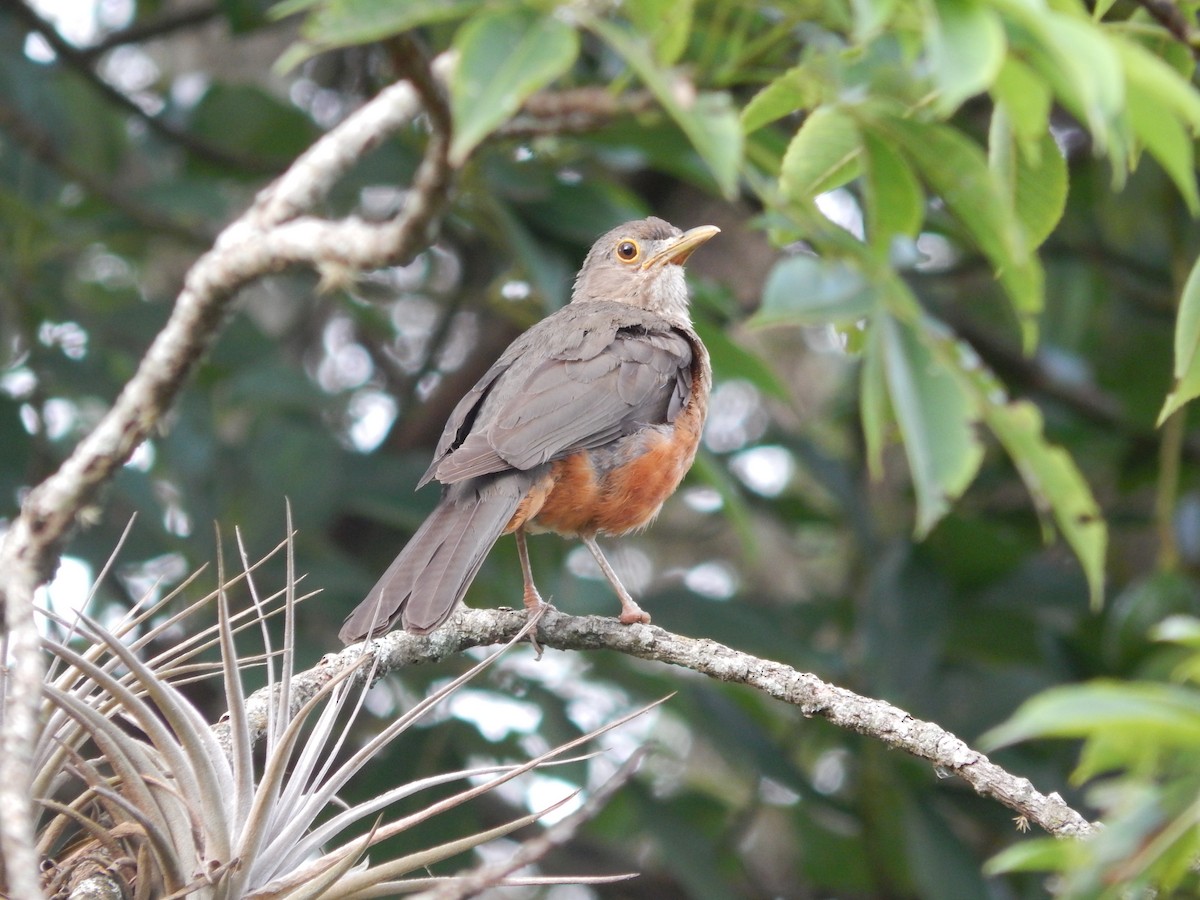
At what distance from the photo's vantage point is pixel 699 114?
7.43ft

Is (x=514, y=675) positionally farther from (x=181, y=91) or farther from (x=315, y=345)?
(x=181, y=91)

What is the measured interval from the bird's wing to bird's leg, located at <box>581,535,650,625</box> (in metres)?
0.47

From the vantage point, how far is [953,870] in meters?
5.78

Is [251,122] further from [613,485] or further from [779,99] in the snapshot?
[779,99]

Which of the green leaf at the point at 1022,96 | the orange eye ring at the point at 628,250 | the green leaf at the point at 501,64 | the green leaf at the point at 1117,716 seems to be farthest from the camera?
the orange eye ring at the point at 628,250

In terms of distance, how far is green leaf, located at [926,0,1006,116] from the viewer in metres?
1.78

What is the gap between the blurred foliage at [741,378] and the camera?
9.02 feet

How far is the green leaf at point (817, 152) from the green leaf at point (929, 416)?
0.42 metres

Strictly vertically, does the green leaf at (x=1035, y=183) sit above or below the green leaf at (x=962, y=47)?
below

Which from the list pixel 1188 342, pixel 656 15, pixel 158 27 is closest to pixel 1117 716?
pixel 1188 342

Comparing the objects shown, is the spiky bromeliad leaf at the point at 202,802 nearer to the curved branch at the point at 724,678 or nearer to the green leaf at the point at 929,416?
the curved branch at the point at 724,678

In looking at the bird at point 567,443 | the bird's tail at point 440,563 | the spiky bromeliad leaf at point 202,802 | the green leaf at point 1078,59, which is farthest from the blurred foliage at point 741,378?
the spiky bromeliad leaf at point 202,802

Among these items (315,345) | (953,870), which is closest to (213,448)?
(315,345)

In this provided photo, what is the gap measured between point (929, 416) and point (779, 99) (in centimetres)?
87
